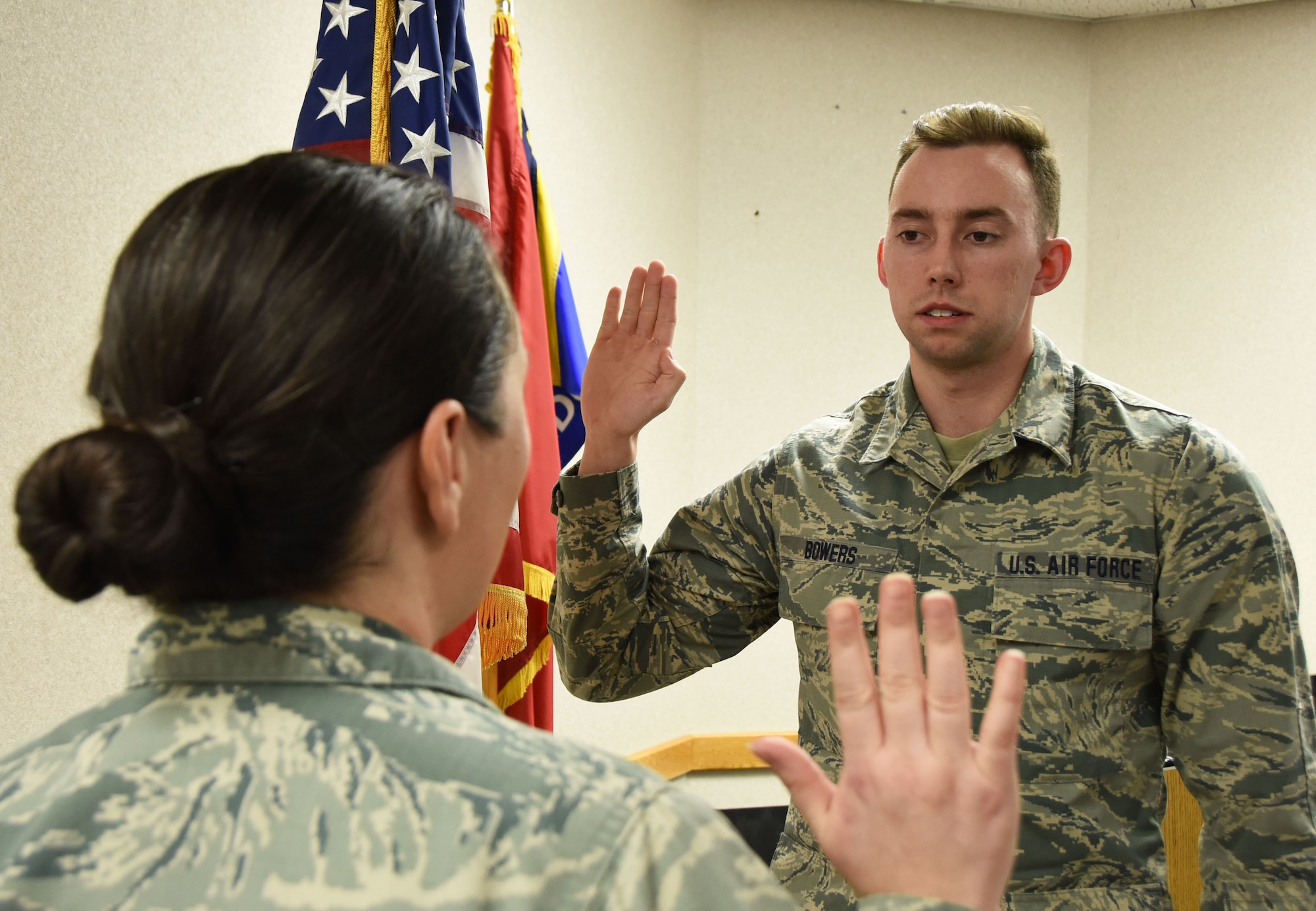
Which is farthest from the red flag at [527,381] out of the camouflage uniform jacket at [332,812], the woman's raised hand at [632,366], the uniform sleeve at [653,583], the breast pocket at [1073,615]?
the camouflage uniform jacket at [332,812]

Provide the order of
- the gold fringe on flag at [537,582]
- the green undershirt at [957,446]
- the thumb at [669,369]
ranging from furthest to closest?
the gold fringe on flag at [537,582] < the green undershirt at [957,446] < the thumb at [669,369]

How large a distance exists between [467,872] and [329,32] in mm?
2040

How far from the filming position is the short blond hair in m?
1.78

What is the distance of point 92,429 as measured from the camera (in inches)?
28.0

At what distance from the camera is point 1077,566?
1582 mm

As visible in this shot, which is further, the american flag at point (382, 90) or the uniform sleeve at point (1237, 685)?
the american flag at point (382, 90)

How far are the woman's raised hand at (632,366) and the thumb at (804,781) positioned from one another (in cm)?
91

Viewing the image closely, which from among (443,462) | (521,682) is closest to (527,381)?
(521,682)

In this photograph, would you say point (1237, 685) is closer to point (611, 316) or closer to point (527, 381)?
point (611, 316)

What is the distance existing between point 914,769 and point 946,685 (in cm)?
6

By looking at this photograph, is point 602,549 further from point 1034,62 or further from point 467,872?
point 1034,62

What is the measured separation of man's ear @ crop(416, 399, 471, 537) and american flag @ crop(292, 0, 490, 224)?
148 centimetres

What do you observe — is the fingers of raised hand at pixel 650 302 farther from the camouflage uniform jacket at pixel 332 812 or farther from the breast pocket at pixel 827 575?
the camouflage uniform jacket at pixel 332 812

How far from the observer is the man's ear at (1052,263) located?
180 cm
